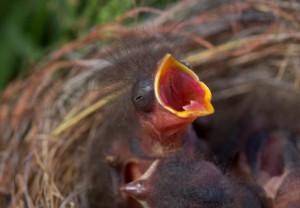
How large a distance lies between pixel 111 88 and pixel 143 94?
0.17 m

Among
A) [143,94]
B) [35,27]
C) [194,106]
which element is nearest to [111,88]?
[143,94]

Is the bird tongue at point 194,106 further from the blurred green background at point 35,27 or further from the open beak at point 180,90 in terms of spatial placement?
the blurred green background at point 35,27

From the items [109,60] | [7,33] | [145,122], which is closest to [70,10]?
[7,33]

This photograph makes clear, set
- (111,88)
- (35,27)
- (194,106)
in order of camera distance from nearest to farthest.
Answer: (194,106) → (111,88) → (35,27)

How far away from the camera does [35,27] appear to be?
7.47 feet

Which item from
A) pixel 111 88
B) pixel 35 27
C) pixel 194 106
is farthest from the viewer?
pixel 35 27

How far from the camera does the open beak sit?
1321 millimetres

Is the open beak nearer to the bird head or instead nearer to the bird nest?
the bird head

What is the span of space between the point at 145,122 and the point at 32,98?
0.53m

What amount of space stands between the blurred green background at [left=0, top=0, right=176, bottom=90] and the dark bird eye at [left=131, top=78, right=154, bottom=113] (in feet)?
2.30

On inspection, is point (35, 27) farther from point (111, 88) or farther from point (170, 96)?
point (170, 96)

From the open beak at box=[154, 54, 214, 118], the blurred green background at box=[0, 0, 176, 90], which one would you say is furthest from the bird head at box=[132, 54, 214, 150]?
the blurred green background at box=[0, 0, 176, 90]

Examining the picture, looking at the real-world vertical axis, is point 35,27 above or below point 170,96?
below

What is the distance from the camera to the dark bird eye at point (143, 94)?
4.61ft
